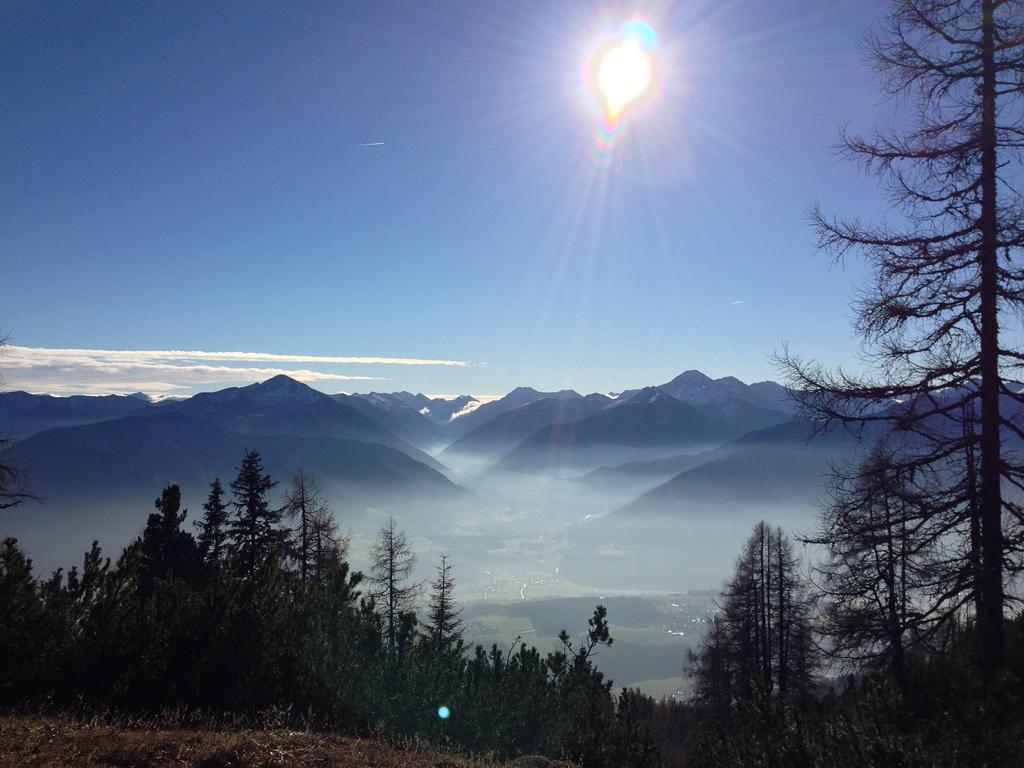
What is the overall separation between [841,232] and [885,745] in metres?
8.11

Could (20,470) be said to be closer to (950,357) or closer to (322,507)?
(322,507)

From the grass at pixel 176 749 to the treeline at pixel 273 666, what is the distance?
5.53 feet

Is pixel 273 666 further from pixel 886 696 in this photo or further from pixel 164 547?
pixel 164 547

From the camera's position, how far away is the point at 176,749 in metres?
8.33

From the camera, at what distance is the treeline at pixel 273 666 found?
11195 millimetres

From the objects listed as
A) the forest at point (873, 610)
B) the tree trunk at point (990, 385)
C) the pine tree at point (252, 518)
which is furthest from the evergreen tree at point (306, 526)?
the tree trunk at point (990, 385)

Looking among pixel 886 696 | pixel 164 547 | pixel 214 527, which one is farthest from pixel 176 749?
pixel 214 527

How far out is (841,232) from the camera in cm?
1043

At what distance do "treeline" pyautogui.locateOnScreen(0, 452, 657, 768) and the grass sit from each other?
5.53ft

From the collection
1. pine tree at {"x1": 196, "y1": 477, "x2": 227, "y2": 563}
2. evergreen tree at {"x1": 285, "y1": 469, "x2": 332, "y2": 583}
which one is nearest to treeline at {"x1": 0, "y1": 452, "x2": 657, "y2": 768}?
evergreen tree at {"x1": 285, "y1": 469, "x2": 332, "y2": 583}

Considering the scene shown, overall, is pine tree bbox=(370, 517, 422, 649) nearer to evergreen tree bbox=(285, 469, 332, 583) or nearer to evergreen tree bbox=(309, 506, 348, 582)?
evergreen tree bbox=(309, 506, 348, 582)

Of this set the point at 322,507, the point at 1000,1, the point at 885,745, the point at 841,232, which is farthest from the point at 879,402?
the point at 322,507

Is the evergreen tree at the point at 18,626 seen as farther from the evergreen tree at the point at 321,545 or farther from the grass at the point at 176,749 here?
the evergreen tree at the point at 321,545

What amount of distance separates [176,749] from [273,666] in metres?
5.14
